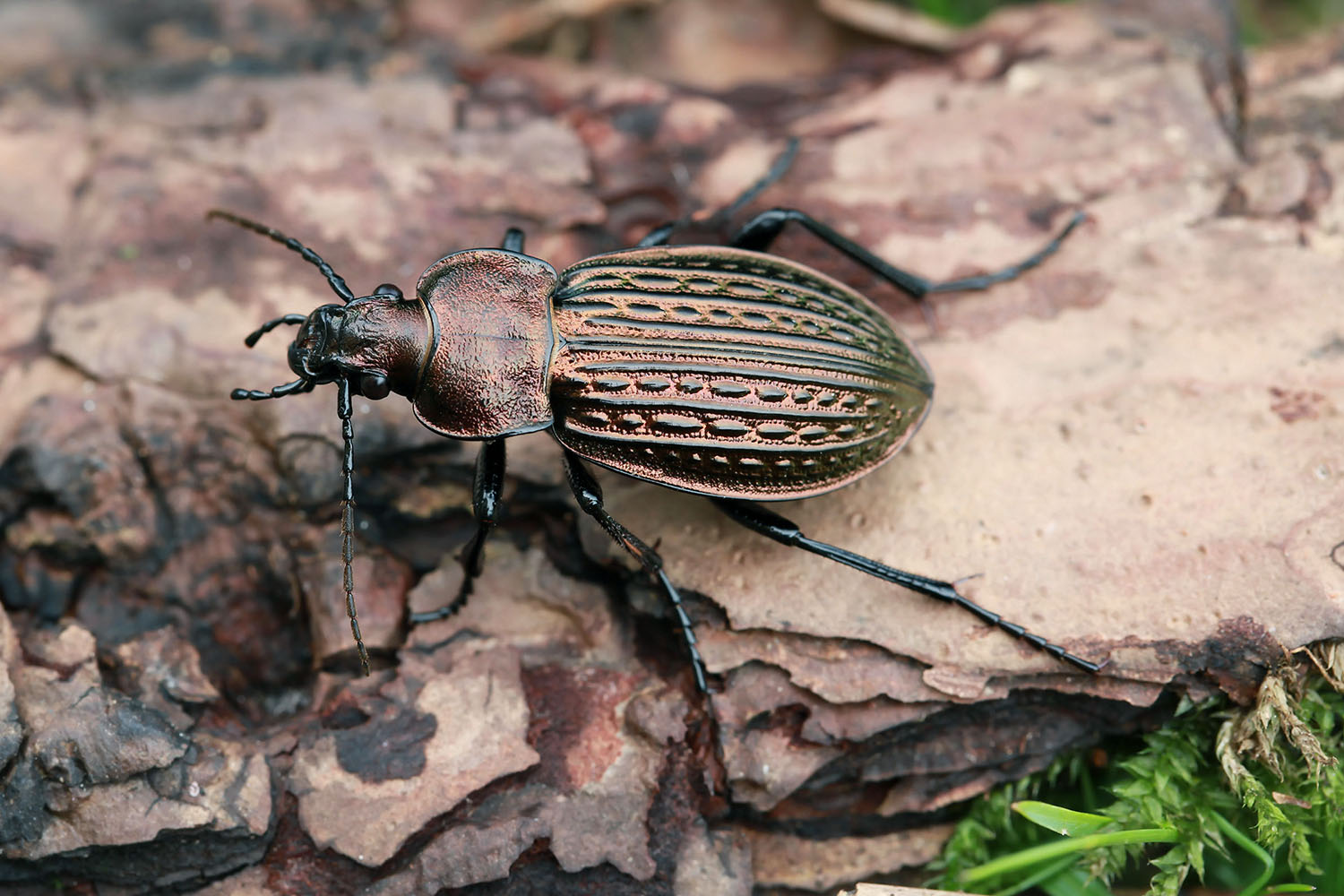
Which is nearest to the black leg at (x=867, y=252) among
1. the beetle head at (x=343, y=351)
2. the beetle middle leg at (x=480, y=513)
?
the beetle middle leg at (x=480, y=513)

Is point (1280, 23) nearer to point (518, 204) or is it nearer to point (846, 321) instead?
point (846, 321)

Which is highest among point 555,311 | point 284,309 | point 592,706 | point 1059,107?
point 1059,107

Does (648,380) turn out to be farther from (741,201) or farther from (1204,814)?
(1204,814)

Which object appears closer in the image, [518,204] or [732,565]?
[732,565]

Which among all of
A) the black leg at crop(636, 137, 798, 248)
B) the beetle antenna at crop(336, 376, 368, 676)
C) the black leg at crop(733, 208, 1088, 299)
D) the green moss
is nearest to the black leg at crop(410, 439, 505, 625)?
the beetle antenna at crop(336, 376, 368, 676)

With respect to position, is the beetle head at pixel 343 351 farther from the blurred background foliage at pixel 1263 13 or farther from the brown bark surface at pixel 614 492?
the blurred background foliage at pixel 1263 13

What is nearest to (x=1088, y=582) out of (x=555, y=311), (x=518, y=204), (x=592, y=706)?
(x=592, y=706)

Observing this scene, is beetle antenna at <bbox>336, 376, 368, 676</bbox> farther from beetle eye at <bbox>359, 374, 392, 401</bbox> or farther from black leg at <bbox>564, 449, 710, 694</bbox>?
black leg at <bbox>564, 449, 710, 694</bbox>
